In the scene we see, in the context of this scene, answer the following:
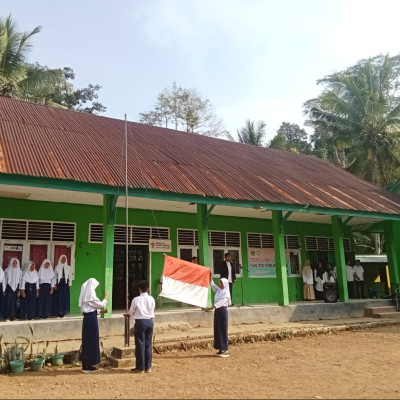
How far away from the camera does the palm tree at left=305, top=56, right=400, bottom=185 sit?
23.4 metres

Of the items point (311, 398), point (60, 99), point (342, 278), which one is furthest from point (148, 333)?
point (60, 99)

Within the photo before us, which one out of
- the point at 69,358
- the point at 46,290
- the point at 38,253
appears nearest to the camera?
the point at 69,358

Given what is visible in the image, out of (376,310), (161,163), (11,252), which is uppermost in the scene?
(161,163)

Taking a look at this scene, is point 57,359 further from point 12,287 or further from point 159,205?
point 159,205

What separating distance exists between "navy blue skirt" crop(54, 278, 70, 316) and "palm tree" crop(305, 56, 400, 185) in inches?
772

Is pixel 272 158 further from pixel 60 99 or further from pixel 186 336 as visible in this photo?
pixel 60 99

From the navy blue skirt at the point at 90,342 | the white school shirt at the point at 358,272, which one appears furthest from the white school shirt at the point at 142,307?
the white school shirt at the point at 358,272

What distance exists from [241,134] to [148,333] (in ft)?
80.4

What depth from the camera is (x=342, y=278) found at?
1179cm

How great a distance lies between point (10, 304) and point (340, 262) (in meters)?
8.82

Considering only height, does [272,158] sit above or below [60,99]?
below

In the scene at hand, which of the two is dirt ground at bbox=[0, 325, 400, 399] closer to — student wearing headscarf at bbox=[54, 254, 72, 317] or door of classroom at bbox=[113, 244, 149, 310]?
student wearing headscarf at bbox=[54, 254, 72, 317]

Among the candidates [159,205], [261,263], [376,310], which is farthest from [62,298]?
[376,310]

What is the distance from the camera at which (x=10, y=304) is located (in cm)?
872
